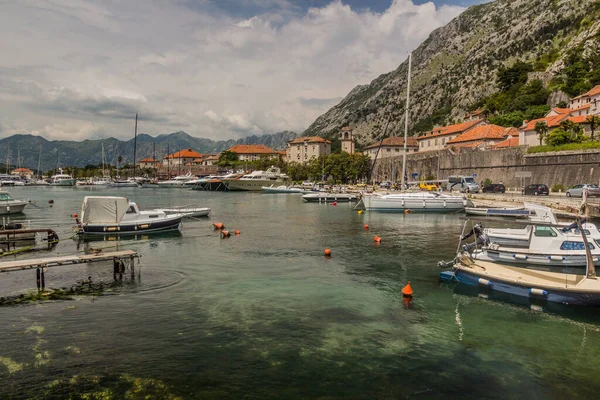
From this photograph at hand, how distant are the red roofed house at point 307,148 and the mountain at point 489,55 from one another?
34665 millimetres

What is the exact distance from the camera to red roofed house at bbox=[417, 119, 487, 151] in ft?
335

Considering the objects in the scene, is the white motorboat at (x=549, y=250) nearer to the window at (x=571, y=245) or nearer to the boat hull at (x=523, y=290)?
the window at (x=571, y=245)

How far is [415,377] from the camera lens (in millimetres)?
10344

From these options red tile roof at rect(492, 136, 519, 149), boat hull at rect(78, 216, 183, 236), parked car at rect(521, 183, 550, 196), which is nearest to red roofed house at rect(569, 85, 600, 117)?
red tile roof at rect(492, 136, 519, 149)

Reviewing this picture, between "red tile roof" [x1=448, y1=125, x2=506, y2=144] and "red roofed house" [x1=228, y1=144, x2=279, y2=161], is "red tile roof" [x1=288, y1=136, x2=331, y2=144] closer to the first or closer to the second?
"red roofed house" [x1=228, y1=144, x2=279, y2=161]

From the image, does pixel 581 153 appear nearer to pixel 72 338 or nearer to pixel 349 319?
pixel 349 319

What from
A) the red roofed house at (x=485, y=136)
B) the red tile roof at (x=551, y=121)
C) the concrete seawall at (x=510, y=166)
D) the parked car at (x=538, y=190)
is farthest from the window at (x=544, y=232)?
the red roofed house at (x=485, y=136)

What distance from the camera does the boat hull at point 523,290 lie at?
14688mm

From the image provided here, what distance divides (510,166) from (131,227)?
5800 cm

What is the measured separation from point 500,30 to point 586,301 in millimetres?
174715

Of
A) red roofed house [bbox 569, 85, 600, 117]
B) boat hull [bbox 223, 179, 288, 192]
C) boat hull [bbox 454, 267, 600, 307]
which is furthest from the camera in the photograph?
boat hull [bbox 223, 179, 288, 192]

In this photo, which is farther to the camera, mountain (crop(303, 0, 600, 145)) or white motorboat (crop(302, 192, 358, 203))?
mountain (crop(303, 0, 600, 145))

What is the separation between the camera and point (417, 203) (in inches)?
1973

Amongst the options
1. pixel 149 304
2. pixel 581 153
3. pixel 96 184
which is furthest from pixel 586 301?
pixel 96 184
